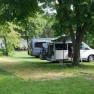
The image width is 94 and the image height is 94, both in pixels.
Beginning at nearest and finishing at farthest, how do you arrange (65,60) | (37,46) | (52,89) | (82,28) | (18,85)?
1. (52,89)
2. (18,85)
3. (82,28)
4. (65,60)
5. (37,46)

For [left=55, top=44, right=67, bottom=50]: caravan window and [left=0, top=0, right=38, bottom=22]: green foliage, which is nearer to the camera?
[left=0, top=0, right=38, bottom=22]: green foliage

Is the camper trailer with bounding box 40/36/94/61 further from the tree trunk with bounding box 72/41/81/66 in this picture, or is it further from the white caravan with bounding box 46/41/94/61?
the tree trunk with bounding box 72/41/81/66

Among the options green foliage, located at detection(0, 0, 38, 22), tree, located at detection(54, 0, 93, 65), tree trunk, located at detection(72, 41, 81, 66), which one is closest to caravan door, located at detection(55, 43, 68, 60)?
tree, located at detection(54, 0, 93, 65)

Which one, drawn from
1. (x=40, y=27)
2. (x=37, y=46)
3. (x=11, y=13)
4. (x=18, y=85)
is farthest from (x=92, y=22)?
(x=40, y=27)

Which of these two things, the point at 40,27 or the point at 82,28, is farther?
the point at 40,27

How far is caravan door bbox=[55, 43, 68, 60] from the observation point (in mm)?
34125

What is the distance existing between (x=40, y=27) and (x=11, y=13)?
128ft

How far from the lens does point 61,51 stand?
34344 mm

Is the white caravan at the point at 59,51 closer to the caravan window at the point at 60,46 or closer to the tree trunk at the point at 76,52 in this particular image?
the caravan window at the point at 60,46

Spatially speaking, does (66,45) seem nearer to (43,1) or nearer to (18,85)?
(43,1)

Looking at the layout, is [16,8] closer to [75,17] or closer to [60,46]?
[75,17]

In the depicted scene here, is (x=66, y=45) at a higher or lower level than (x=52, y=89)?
higher

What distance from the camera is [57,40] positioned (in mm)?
34125

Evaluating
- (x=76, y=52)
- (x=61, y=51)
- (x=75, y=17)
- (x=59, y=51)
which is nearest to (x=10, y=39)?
(x=59, y=51)
